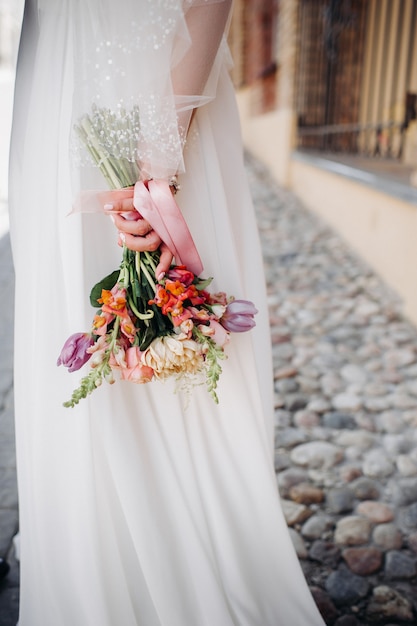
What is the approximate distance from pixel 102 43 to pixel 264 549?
1233 mm

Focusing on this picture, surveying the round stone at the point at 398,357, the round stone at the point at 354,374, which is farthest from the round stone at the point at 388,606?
the round stone at the point at 398,357

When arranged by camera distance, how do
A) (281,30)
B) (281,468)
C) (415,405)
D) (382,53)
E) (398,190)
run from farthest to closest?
(281,30) < (382,53) < (398,190) < (415,405) < (281,468)

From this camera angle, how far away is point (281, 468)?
7.27 feet

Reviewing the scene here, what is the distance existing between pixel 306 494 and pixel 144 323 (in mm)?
1289

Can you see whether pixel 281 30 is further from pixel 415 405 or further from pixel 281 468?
pixel 281 468

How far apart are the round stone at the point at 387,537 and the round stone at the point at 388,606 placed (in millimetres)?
184

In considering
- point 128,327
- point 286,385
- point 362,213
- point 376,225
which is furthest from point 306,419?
point 362,213

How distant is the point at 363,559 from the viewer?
175cm

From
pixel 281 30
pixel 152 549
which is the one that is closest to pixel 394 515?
pixel 152 549

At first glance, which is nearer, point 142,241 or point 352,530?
point 142,241

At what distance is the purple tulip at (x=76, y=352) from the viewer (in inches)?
40.6

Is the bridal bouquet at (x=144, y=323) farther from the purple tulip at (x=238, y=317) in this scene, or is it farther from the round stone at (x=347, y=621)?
the round stone at (x=347, y=621)

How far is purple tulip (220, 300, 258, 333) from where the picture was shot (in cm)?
112

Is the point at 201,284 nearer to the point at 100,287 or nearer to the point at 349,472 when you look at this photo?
the point at 100,287
